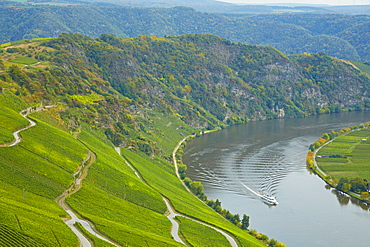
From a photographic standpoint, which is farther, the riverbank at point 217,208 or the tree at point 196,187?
the tree at point 196,187

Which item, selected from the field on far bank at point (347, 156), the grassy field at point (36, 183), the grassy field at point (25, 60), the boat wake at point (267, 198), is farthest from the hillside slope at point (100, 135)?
the field on far bank at point (347, 156)

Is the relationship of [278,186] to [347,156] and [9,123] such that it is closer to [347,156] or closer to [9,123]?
[347,156]

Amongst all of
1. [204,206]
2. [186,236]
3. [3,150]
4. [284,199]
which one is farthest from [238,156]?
[3,150]

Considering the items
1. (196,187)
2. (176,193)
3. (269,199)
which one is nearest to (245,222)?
(269,199)

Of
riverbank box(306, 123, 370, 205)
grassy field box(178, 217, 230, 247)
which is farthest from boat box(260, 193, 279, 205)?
grassy field box(178, 217, 230, 247)

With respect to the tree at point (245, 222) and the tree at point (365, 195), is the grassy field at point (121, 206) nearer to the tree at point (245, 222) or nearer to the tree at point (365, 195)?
the tree at point (245, 222)

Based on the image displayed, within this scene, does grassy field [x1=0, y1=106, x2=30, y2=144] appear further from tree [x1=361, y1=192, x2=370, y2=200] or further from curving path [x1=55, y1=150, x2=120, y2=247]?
tree [x1=361, y1=192, x2=370, y2=200]
